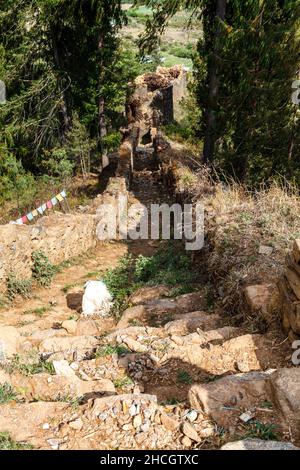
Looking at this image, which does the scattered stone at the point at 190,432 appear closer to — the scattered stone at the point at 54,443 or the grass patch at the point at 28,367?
the scattered stone at the point at 54,443

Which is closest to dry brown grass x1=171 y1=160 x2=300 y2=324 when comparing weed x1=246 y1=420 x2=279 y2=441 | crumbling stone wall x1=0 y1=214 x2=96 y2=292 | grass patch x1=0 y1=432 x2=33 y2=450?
weed x1=246 y1=420 x2=279 y2=441

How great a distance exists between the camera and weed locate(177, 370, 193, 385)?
440 cm

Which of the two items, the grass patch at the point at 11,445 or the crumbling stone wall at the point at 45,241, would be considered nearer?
the grass patch at the point at 11,445

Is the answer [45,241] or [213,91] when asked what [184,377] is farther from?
[213,91]

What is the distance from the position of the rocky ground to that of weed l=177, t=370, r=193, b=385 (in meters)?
0.01

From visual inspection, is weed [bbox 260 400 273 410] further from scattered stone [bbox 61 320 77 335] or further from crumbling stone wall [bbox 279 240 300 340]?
scattered stone [bbox 61 320 77 335]

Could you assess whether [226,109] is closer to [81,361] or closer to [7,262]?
[7,262]

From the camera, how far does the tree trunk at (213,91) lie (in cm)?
1207

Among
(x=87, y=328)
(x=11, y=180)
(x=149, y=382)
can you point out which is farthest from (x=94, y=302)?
(x=11, y=180)

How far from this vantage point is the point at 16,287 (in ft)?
27.4

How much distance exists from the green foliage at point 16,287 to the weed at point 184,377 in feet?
15.7

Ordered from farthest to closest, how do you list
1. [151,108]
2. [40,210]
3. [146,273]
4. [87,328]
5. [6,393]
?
[151,108], [40,210], [146,273], [87,328], [6,393]

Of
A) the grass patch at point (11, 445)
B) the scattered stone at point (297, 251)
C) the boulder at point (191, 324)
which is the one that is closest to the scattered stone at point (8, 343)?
the grass patch at point (11, 445)

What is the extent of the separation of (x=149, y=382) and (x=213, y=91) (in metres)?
10.8
